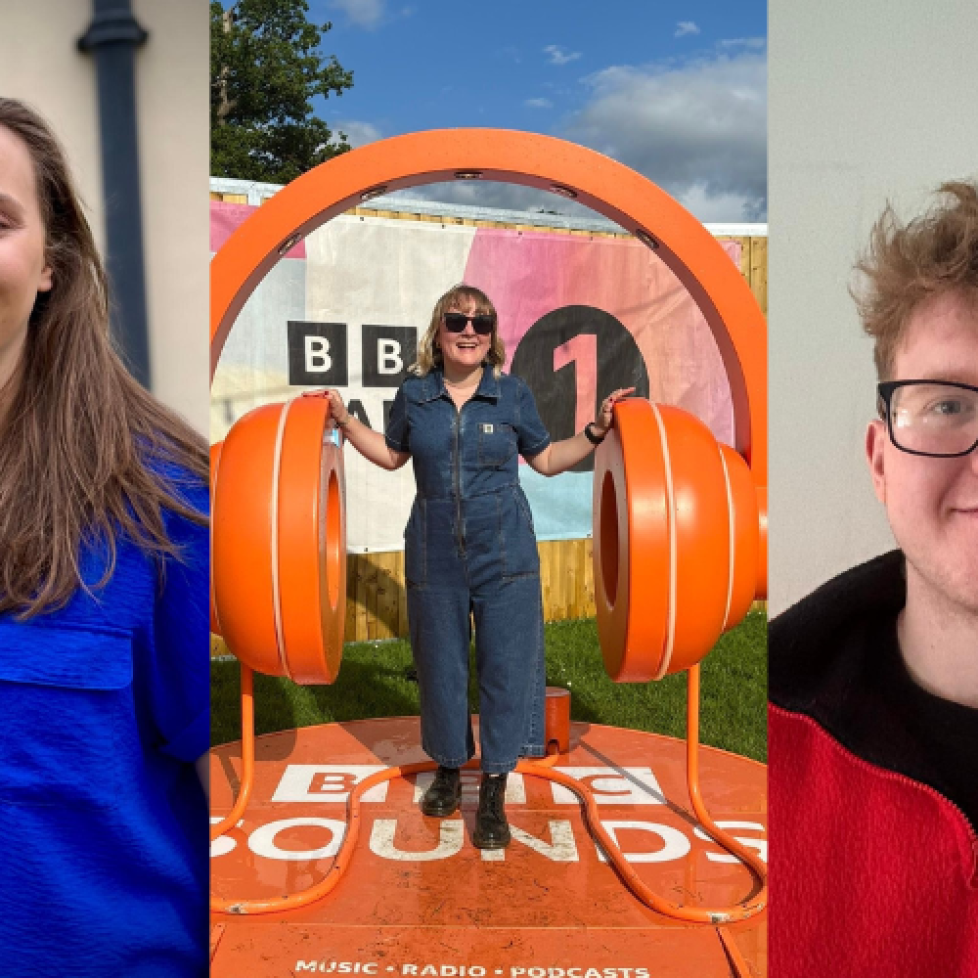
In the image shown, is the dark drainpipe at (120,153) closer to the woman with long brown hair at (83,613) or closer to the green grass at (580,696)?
the woman with long brown hair at (83,613)

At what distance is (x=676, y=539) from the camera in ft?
4.24

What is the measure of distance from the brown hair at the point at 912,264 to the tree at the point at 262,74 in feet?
1.82

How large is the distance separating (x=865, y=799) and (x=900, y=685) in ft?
0.41

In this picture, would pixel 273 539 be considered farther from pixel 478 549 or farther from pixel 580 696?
pixel 580 696

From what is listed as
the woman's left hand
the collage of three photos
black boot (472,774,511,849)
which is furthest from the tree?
black boot (472,774,511,849)

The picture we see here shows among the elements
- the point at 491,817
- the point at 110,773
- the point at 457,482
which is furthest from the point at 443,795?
the point at 110,773

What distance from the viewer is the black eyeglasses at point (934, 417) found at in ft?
2.58

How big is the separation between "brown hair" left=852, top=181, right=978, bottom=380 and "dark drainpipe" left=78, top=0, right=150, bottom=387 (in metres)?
0.70

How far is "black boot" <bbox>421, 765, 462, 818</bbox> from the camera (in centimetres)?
225

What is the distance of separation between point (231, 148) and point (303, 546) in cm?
51

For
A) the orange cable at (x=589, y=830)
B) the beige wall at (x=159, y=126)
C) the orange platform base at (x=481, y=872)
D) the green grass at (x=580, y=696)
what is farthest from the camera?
the green grass at (x=580, y=696)

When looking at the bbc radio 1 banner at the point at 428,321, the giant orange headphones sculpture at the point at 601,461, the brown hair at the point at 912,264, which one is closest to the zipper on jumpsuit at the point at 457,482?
the giant orange headphones sculpture at the point at 601,461

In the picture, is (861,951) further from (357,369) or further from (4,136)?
(357,369)

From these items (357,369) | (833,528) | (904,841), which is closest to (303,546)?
(833,528)
